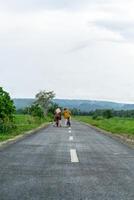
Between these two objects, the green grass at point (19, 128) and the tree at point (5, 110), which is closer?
the green grass at point (19, 128)

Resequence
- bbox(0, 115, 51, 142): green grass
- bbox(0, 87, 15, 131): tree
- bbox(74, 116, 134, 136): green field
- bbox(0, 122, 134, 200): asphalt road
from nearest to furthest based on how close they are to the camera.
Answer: bbox(0, 122, 134, 200): asphalt road, bbox(0, 115, 51, 142): green grass, bbox(0, 87, 15, 131): tree, bbox(74, 116, 134, 136): green field

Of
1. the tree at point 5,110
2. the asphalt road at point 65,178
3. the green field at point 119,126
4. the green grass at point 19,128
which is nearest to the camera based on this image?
the asphalt road at point 65,178

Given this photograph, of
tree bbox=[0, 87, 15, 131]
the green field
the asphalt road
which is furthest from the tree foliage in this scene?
the asphalt road

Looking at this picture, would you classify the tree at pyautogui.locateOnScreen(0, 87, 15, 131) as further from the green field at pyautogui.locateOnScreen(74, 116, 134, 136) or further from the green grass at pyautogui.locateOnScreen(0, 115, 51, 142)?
the green field at pyautogui.locateOnScreen(74, 116, 134, 136)

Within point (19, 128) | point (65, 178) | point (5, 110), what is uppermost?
point (5, 110)

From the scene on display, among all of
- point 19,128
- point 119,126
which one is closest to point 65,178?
point 19,128

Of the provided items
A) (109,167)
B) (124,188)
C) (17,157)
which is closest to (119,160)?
(109,167)

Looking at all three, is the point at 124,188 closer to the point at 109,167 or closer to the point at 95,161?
the point at 109,167

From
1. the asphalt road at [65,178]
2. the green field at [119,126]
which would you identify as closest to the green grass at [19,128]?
the green field at [119,126]

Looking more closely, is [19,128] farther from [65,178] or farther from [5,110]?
[65,178]

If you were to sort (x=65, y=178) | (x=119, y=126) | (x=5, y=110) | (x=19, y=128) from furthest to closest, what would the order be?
(x=119, y=126) → (x=19, y=128) → (x=5, y=110) → (x=65, y=178)

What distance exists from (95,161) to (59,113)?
118 ft

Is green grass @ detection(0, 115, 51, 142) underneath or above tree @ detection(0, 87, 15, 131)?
underneath

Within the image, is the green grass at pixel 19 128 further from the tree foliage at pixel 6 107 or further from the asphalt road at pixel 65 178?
the asphalt road at pixel 65 178
